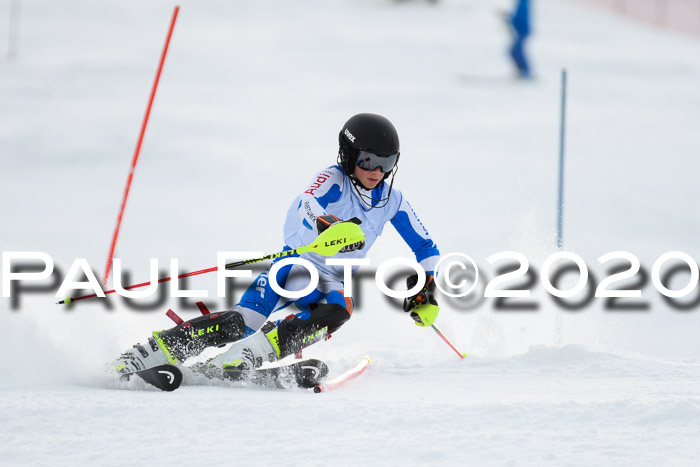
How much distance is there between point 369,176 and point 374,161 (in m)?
0.09

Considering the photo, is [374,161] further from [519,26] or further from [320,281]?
[519,26]

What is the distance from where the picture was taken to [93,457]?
2.71 m

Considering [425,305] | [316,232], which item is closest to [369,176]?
[316,232]

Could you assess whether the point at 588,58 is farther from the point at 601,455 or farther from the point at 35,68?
the point at 601,455

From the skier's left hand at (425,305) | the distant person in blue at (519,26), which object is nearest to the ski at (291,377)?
the skier's left hand at (425,305)

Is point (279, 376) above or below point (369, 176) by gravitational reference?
below

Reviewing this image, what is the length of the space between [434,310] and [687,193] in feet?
25.6

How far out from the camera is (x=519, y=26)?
1570 cm

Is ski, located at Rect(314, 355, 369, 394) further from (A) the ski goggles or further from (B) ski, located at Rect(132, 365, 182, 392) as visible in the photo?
(A) the ski goggles

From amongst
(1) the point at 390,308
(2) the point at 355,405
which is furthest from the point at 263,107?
(2) the point at 355,405

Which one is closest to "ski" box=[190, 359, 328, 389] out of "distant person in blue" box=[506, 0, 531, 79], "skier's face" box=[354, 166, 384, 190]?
"skier's face" box=[354, 166, 384, 190]

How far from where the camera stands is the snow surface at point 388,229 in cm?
294

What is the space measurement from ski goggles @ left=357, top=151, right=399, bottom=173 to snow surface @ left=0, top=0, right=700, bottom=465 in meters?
0.98

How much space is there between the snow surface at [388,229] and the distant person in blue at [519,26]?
0.75 meters
